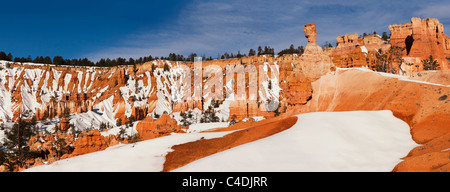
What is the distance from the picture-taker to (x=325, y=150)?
1339cm

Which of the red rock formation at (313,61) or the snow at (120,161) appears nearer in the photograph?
the snow at (120,161)

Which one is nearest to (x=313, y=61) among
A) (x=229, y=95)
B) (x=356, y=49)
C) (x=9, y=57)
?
(x=356, y=49)

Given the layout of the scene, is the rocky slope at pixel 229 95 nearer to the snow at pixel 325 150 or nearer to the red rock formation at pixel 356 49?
the red rock formation at pixel 356 49

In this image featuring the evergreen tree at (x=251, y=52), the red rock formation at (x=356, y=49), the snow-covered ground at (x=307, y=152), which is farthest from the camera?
the evergreen tree at (x=251, y=52)

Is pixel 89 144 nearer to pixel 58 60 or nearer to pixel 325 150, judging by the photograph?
pixel 325 150

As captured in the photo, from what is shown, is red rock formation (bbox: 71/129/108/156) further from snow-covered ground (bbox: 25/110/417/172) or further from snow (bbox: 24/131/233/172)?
snow (bbox: 24/131/233/172)

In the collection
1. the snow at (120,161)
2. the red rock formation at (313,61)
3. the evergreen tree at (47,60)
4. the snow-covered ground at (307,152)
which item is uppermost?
the evergreen tree at (47,60)

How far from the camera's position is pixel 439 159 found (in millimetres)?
9625

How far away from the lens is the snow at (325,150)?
11.7m

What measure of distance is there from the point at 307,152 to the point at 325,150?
88 centimetres

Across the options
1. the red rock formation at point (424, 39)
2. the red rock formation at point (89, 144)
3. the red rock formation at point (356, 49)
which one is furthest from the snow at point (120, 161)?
the red rock formation at point (424, 39)
